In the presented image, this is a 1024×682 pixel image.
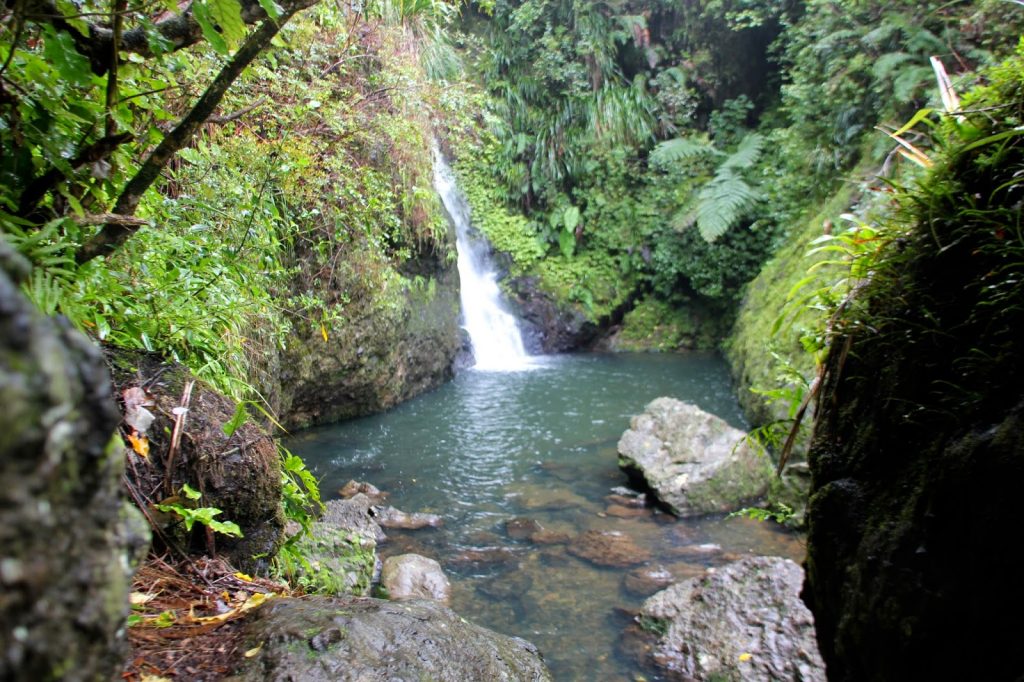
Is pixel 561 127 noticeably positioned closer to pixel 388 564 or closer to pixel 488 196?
pixel 488 196

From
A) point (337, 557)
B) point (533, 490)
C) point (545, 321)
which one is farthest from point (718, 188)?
point (337, 557)

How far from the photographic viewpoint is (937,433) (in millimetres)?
1621

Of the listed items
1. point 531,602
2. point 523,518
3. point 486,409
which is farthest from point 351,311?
point 531,602

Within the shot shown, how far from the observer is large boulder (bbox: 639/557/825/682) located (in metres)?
3.42

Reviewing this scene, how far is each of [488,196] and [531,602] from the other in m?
11.7

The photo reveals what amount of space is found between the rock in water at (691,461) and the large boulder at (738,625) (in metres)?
1.90

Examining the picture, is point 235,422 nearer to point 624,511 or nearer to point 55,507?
point 55,507

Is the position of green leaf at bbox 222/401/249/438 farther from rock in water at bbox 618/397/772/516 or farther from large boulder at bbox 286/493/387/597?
rock in water at bbox 618/397/772/516

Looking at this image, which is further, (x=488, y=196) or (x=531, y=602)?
(x=488, y=196)

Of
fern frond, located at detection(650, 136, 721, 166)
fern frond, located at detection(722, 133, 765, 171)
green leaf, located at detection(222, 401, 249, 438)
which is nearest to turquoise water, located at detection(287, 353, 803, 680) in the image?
green leaf, located at detection(222, 401, 249, 438)

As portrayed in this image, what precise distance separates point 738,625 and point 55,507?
3949mm

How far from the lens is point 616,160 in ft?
50.0

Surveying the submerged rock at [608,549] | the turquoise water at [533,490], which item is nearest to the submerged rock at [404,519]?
the turquoise water at [533,490]

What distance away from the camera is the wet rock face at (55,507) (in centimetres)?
50
